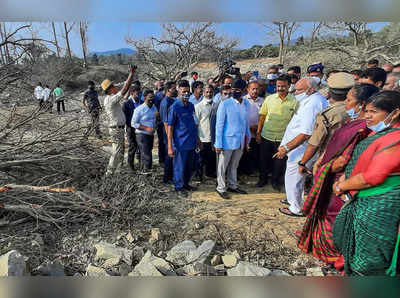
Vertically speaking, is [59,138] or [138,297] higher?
[138,297]

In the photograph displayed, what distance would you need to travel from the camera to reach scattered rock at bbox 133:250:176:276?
6.75 feet

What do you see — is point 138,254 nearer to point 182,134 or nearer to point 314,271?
point 314,271

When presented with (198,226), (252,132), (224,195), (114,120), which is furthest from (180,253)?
(252,132)

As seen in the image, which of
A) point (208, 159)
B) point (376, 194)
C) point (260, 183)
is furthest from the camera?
point (208, 159)

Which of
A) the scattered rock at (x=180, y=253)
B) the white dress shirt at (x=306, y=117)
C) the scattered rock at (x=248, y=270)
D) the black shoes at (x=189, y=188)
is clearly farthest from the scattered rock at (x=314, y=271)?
the black shoes at (x=189, y=188)

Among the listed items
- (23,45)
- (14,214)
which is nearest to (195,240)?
(14,214)

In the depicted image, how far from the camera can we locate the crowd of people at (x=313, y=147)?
1.70 metres

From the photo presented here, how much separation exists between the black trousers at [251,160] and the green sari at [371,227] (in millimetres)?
2571

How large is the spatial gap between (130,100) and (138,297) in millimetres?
4512

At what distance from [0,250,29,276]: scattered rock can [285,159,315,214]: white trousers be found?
2.75 metres

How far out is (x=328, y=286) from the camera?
60 cm

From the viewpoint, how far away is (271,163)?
13.8ft

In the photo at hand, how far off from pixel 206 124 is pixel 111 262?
7.83ft

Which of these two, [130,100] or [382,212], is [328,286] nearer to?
[382,212]
